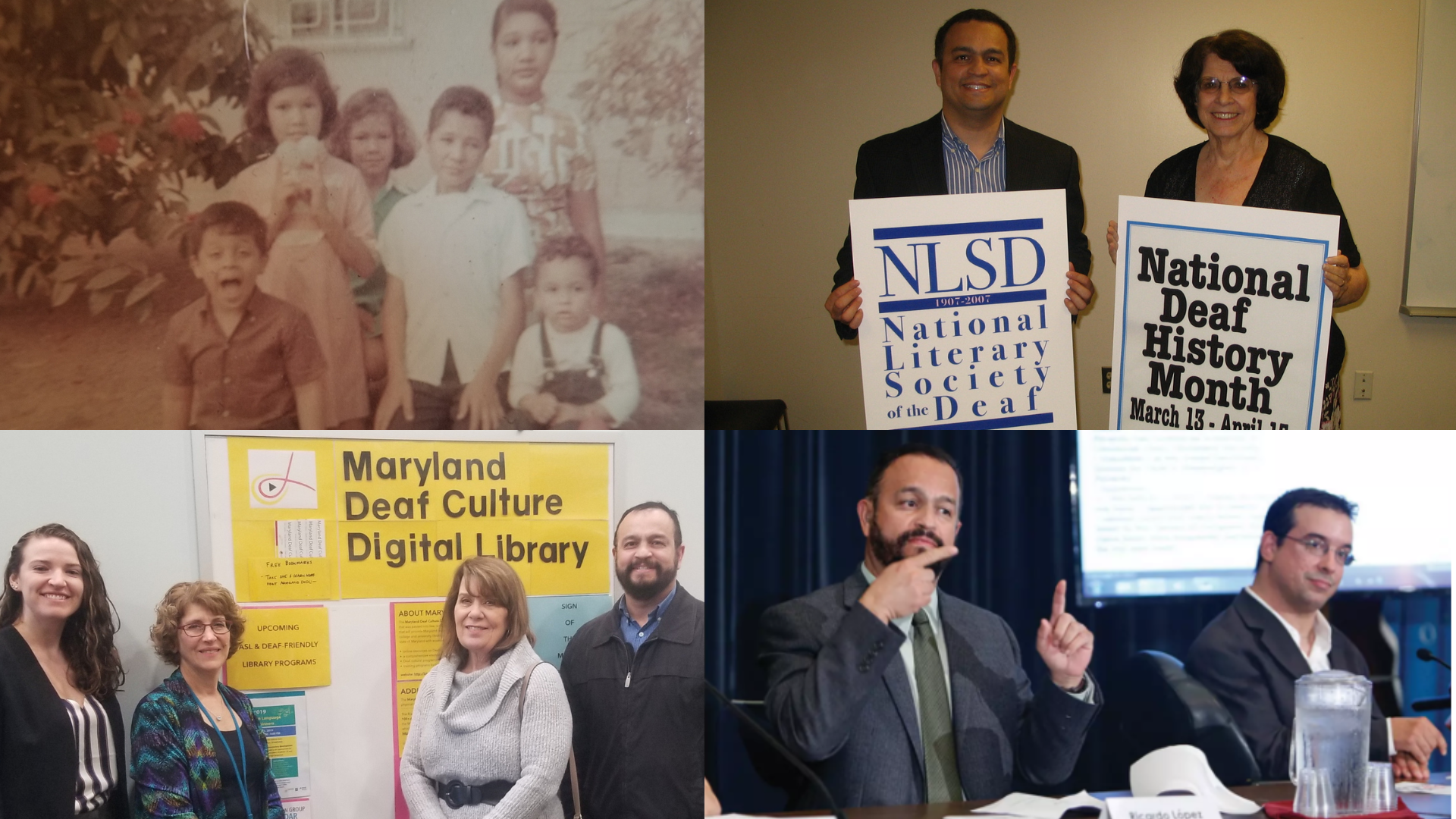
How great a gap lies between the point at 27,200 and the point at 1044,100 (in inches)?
91.1

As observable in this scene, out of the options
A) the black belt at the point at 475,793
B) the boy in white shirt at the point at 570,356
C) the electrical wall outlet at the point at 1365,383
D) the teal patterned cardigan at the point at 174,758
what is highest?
the boy in white shirt at the point at 570,356

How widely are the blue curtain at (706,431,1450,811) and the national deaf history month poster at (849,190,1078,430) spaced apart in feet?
0.46

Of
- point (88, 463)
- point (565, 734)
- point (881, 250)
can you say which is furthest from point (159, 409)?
point (881, 250)

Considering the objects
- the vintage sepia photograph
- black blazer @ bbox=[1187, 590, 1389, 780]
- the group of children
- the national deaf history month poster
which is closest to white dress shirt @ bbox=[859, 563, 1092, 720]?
black blazer @ bbox=[1187, 590, 1389, 780]

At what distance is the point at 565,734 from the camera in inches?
72.4

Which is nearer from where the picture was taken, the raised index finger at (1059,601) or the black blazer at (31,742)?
the black blazer at (31,742)

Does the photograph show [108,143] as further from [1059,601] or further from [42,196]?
[1059,601]

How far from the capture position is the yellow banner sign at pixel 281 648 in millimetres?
1815

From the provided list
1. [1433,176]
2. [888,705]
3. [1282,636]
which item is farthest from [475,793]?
[1433,176]

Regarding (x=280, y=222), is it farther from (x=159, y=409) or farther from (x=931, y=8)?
(x=931, y=8)

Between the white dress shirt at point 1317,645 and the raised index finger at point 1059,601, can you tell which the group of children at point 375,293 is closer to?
the raised index finger at point 1059,601

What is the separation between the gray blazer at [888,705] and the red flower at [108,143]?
56.6 inches

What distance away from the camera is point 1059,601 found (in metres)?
1.98

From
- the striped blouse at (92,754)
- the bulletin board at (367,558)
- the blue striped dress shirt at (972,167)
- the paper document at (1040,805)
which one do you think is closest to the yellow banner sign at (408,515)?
the bulletin board at (367,558)
